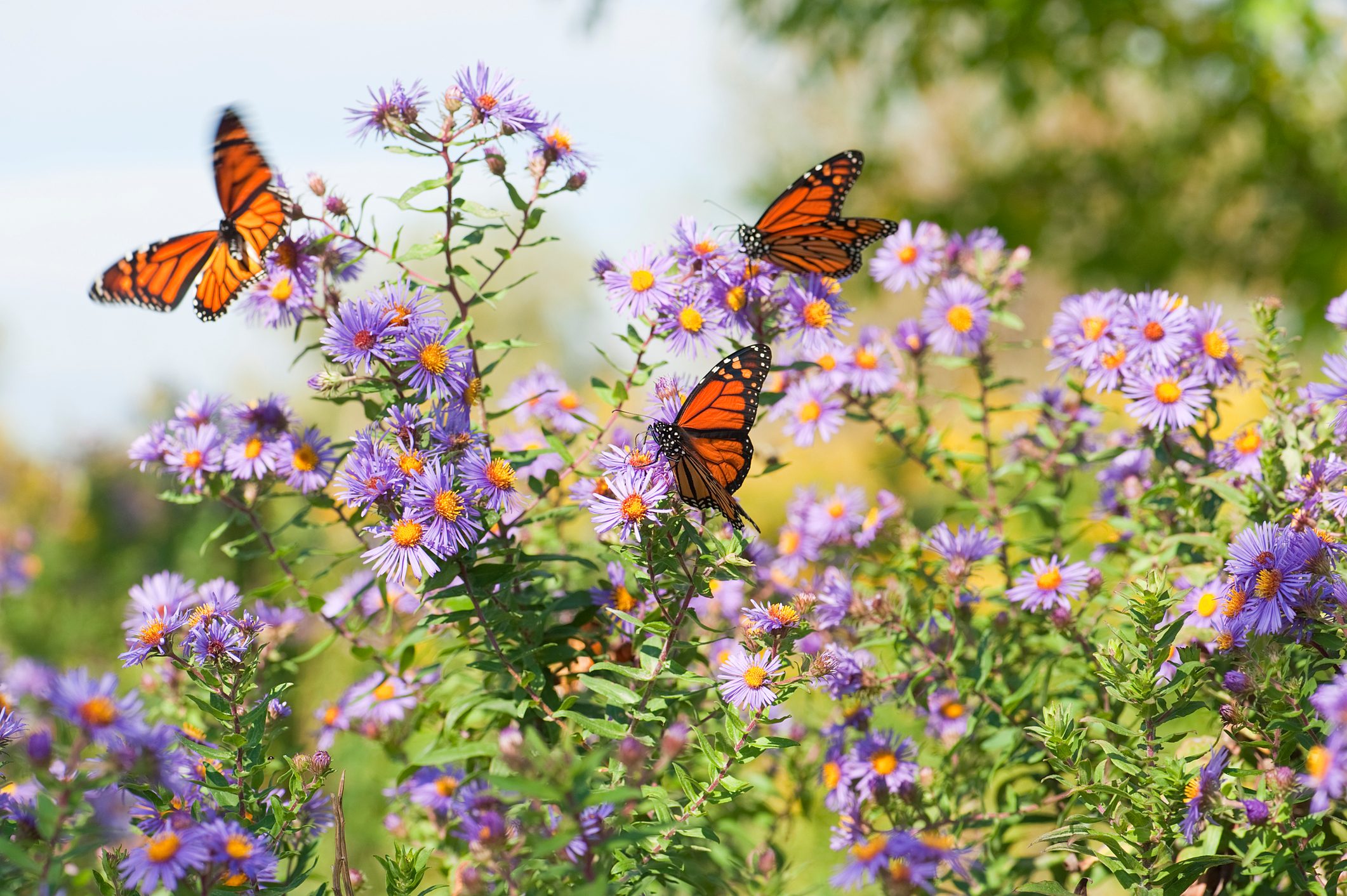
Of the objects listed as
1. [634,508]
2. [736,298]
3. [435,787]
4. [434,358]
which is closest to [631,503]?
[634,508]

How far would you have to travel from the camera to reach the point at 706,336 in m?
2.30

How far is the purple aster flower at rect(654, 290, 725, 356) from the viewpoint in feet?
7.45

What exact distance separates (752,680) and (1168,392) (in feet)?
4.23

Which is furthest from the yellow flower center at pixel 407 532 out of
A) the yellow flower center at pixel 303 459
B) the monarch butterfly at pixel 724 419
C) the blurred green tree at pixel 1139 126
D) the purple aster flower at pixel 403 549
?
the blurred green tree at pixel 1139 126

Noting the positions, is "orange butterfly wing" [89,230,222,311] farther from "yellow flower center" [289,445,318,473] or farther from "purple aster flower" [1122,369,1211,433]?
"purple aster flower" [1122,369,1211,433]

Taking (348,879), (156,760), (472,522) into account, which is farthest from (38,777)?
(472,522)

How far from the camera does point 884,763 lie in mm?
2268

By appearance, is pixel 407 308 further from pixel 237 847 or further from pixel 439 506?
pixel 237 847

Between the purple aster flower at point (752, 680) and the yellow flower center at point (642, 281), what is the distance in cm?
89

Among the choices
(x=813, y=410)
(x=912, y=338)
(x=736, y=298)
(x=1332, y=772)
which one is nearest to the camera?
(x=1332, y=772)

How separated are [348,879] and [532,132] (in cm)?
161

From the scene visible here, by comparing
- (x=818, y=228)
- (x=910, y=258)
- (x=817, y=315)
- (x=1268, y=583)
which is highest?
(x=910, y=258)

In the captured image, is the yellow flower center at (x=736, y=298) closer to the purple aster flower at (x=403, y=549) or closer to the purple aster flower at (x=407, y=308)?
the purple aster flower at (x=407, y=308)

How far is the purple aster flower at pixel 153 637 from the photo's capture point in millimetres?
1929
